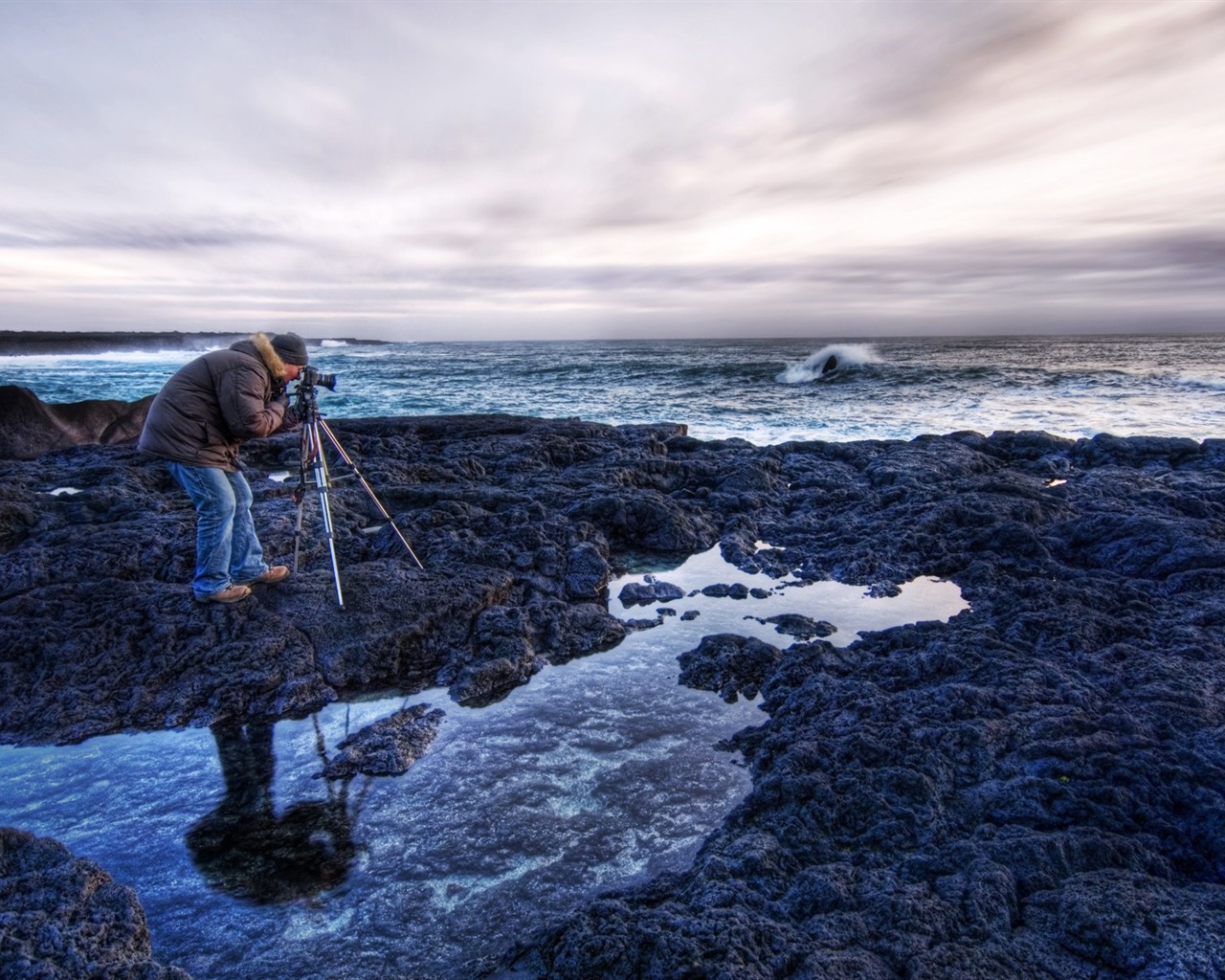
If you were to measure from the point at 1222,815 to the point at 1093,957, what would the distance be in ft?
3.77

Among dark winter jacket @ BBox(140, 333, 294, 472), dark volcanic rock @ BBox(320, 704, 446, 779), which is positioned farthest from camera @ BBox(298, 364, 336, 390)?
dark volcanic rock @ BBox(320, 704, 446, 779)

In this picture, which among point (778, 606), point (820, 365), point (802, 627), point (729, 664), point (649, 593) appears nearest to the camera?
point (729, 664)

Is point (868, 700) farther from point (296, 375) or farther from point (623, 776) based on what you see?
point (296, 375)

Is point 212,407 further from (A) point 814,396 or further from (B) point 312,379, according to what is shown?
(A) point 814,396

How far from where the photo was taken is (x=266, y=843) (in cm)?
307

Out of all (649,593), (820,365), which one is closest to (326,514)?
(649,593)

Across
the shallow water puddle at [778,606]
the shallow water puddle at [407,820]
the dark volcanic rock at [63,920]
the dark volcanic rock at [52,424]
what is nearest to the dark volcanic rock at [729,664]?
the shallow water puddle at [407,820]

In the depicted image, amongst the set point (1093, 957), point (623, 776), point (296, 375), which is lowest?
point (623, 776)

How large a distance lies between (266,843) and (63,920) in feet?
2.61

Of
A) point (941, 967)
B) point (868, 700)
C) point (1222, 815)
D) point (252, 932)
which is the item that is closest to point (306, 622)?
point (252, 932)

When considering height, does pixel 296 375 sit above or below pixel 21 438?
above

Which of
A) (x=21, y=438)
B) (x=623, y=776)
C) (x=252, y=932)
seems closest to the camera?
(x=252, y=932)

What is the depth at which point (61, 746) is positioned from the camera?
387 cm

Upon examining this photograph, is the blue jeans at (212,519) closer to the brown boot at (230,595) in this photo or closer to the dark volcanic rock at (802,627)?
the brown boot at (230,595)
